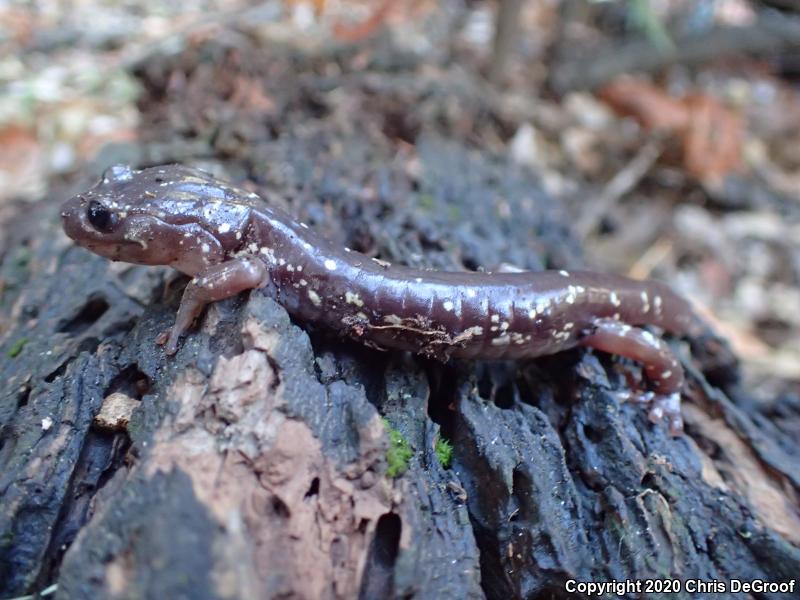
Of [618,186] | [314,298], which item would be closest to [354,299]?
[314,298]

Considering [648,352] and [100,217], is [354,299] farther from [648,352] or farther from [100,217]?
[648,352]

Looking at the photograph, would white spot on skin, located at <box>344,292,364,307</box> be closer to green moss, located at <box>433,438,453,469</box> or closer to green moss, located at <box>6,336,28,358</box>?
green moss, located at <box>433,438,453,469</box>

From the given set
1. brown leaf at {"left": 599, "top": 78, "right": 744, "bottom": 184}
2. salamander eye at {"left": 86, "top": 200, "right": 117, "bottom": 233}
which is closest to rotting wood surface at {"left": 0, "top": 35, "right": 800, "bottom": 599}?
salamander eye at {"left": 86, "top": 200, "right": 117, "bottom": 233}

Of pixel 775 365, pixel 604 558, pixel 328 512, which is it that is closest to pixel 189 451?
pixel 328 512

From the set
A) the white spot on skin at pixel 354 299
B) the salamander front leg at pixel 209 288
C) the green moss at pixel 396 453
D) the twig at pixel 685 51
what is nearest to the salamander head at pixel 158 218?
the salamander front leg at pixel 209 288

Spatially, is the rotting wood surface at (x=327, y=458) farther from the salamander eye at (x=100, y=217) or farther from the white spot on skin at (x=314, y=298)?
the salamander eye at (x=100, y=217)

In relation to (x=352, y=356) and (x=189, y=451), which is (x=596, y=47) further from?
(x=189, y=451)

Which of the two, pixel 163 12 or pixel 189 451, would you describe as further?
pixel 163 12

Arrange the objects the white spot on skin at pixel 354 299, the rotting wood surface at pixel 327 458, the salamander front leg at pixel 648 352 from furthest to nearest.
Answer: the salamander front leg at pixel 648 352, the white spot on skin at pixel 354 299, the rotting wood surface at pixel 327 458
